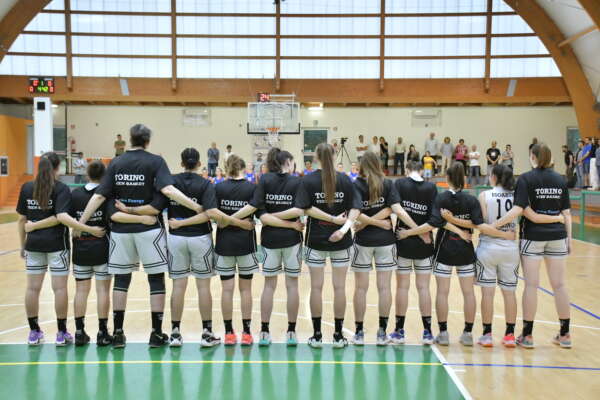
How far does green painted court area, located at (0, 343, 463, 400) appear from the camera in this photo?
3.86m

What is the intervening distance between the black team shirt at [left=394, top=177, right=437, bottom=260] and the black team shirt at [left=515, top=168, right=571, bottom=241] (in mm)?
805

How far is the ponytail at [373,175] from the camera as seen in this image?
15.5 feet

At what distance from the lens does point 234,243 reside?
4691mm

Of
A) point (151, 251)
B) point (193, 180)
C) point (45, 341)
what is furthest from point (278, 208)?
point (45, 341)

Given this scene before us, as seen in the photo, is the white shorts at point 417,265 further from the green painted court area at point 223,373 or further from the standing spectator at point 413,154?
the standing spectator at point 413,154

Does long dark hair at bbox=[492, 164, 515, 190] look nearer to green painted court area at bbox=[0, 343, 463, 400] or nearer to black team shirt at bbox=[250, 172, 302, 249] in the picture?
green painted court area at bbox=[0, 343, 463, 400]

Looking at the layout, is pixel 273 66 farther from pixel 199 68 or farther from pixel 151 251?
pixel 151 251

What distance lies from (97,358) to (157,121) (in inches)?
875

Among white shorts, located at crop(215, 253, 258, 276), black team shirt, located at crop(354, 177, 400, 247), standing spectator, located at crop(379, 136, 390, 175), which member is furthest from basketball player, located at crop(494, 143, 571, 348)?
standing spectator, located at crop(379, 136, 390, 175)

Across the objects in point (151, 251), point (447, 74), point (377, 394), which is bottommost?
point (377, 394)

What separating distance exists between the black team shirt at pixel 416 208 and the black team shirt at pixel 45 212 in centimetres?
316

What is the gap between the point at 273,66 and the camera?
2405 centimetres

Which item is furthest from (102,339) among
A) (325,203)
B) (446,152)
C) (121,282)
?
(446,152)

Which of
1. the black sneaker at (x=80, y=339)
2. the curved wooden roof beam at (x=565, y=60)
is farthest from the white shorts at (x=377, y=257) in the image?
the curved wooden roof beam at (x=565, y=60)
